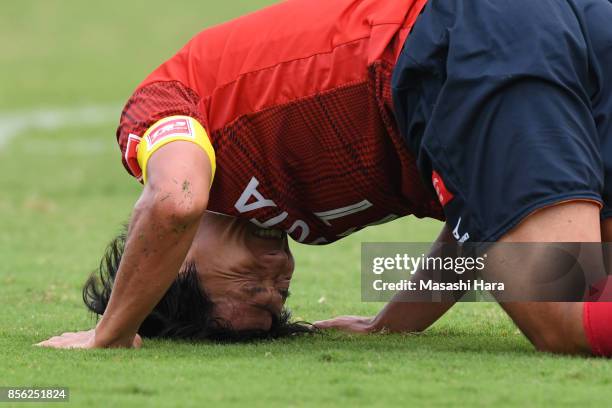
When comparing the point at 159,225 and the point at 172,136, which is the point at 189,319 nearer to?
the point at 159,225

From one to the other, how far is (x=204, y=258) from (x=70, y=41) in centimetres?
2970

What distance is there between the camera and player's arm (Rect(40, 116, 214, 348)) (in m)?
4.43

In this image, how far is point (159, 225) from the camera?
445 cm

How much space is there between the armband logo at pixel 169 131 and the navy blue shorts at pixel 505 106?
0.80m

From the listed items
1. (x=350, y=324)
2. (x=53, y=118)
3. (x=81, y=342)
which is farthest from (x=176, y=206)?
(x=53, y=118)

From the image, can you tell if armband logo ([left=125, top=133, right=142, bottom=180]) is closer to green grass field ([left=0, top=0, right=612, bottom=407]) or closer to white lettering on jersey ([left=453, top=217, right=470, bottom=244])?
green grass field ([left=0, top=0, right=612, bottom=407])

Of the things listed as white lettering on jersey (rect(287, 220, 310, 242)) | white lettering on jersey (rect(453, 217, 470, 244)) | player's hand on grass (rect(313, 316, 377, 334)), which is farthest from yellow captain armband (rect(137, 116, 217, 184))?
player's hand on grass (rect(313, 316, 377, 334))

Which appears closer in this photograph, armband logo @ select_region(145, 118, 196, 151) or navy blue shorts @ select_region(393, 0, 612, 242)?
navy blue shorts @ select_region(393, 0, 612, 242)

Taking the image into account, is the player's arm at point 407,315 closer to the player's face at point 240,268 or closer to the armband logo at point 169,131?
the player's face at point 240,268

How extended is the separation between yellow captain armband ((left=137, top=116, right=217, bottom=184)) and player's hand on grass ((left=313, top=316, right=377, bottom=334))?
125 cm

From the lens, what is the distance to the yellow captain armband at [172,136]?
4.58 m

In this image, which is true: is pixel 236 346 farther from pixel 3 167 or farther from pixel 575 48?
pixel 3 167

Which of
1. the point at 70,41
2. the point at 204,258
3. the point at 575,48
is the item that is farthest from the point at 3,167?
the point at 70,41

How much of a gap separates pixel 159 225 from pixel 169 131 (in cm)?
38
